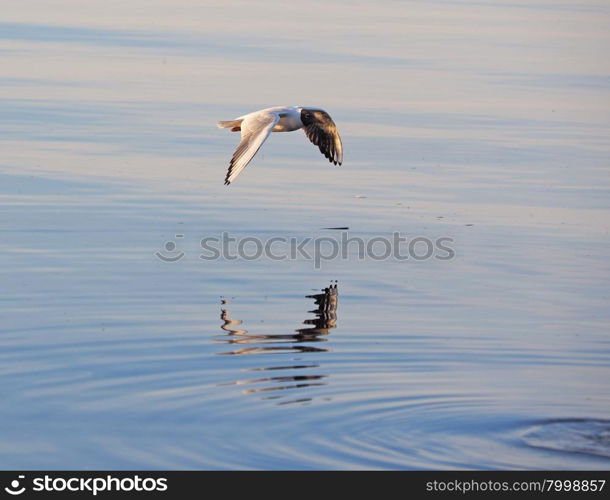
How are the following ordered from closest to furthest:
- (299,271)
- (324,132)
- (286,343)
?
1. (286,343)
2. (299,271)
3. (324,132)

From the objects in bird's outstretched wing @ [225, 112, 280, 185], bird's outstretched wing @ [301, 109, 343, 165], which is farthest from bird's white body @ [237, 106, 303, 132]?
bird's outstretched wing @ [225, 112, 280, 185]

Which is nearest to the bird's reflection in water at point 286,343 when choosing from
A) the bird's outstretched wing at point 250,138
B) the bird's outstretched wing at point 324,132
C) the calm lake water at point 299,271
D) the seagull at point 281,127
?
the calm lake water at point 299,271

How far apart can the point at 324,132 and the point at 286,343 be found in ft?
20.5

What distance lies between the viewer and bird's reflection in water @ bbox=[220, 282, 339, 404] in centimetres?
1047

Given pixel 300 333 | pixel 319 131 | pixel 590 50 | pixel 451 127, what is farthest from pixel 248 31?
pixel 300 333

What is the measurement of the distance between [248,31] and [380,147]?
47.3ft

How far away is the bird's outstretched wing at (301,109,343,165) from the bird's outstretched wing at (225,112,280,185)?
1063 mm

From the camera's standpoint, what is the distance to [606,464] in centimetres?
903

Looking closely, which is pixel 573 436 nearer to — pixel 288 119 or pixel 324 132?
pixel 288 119

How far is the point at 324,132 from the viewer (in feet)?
57.7

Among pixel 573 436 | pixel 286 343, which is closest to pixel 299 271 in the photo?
pixel 286 343

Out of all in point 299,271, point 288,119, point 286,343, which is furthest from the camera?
point 288,119

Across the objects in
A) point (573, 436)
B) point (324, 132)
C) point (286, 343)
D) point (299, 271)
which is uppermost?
point (324, 132)

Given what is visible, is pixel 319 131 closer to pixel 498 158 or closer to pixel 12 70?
pixel 498 158
